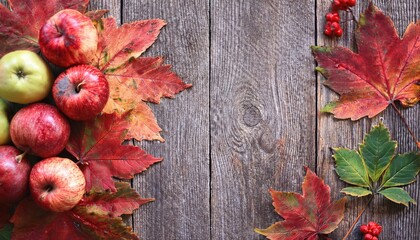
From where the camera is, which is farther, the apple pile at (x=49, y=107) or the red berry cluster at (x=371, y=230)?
the red berry cluster at (x=371, y=230)

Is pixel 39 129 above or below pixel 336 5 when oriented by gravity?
below

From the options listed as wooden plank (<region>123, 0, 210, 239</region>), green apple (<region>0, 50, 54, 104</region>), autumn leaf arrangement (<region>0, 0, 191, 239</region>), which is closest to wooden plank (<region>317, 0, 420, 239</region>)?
wooden plank (<region>123, 0, 210, 239</region>)

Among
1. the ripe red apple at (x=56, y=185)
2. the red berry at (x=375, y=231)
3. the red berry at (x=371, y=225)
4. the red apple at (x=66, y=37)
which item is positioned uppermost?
the red apple at (x=66, y=37)

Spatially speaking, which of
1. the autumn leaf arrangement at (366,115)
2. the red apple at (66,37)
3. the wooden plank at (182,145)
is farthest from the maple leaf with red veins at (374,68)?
the red apple at (66,37)

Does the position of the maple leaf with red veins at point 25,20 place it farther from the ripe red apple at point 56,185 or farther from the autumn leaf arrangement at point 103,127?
the ripe red apple at point 56,185

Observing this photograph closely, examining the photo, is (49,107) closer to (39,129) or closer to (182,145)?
(39,129)

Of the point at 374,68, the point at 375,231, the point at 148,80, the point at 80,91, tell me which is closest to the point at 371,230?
the point at 375,231
